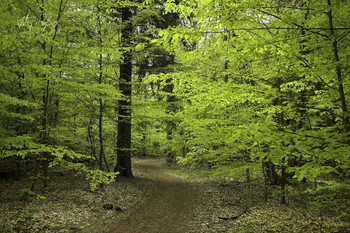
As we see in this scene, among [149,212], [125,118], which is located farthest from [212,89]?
[125,118]

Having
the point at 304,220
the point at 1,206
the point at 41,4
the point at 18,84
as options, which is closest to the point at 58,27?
the point at 41,4

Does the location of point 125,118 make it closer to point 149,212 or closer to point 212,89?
point 149,212

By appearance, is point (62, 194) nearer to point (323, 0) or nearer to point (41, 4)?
point (41, 4)

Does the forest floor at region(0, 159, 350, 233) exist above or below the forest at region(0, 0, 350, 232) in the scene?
below

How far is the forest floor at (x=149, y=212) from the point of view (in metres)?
6.84

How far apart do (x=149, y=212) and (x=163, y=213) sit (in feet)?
1.91

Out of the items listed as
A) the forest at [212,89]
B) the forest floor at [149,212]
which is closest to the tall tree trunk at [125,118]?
the forest at [212,89]

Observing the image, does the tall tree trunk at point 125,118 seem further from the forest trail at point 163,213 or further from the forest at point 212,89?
the forest trail at point 163,213

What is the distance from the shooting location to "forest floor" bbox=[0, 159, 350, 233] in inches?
269

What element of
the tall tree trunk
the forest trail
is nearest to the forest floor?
the forest trail

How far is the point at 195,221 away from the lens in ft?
27.2

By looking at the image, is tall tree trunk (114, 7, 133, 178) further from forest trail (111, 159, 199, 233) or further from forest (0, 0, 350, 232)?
forest trail (111, 159, 199, 233)

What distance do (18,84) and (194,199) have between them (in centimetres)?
926

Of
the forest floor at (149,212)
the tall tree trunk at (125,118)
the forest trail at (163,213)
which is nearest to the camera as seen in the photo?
the forest floor at (149,212)
